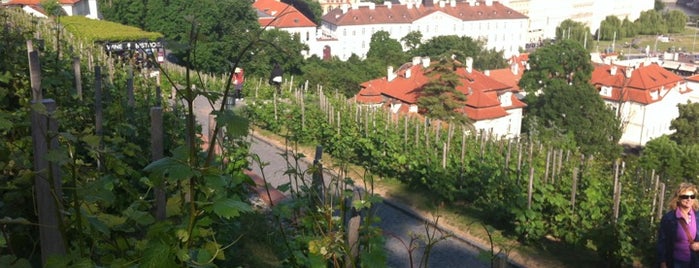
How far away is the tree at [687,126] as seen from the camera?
124ft

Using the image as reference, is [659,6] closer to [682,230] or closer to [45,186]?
[682,230]

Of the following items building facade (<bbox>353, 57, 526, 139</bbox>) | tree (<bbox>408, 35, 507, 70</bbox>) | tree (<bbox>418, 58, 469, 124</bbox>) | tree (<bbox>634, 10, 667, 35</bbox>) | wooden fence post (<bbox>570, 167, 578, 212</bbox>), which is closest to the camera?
wooden fence post (<bbox>570, 167, 578, 212</bbox>)

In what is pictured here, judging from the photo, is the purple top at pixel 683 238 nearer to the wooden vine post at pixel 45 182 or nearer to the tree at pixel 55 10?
the wooden vine post at pixel 45 182

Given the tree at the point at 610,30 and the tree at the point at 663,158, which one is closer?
the tree at the point at 663,158

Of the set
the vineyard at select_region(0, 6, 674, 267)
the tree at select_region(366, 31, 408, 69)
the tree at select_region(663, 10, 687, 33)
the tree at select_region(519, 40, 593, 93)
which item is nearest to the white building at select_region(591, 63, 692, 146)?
the tree at select_region(519, 40, 593, 93)

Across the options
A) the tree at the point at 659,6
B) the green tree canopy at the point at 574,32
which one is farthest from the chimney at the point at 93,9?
the tree at the point at 659,6

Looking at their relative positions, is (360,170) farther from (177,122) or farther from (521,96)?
(521,96)

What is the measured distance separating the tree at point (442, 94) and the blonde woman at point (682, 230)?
18.6 m

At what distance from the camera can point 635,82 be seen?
43250 mm

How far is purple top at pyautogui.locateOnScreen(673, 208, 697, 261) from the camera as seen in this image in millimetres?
5090

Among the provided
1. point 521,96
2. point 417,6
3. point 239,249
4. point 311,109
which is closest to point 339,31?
point 417,6

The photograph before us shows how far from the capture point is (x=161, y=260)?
189cm

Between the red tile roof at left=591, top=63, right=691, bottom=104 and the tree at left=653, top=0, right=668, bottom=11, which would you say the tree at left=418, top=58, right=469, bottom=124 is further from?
the tree at left=653, top=0, right=668, bottom=11

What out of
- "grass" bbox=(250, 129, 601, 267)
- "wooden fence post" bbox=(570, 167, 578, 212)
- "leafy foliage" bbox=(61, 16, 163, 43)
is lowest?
"grass" bbox=(250, 129, 601, 267)
